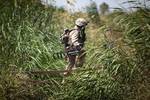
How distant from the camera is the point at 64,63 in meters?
12.0

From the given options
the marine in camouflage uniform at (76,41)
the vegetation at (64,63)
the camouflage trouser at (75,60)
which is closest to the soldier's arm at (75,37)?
the marine in camouflage uniform at (76,41)

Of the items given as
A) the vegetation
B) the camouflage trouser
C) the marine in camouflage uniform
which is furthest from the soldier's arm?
the vegetation

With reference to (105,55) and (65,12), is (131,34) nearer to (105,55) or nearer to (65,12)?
(105,55)

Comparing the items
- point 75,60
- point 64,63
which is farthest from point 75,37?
point 64,63

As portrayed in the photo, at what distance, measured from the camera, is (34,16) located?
12.7 metres

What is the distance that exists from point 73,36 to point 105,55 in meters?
2.20

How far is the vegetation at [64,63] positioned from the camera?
803cm

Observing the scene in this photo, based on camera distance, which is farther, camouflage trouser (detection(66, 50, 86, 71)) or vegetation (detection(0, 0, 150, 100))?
camouflage trouser (detection(66, 50, 86, 71))

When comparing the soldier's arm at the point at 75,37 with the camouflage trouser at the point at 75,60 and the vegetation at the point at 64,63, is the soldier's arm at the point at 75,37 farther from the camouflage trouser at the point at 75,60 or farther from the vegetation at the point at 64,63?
the vegetation at the point at 64,63

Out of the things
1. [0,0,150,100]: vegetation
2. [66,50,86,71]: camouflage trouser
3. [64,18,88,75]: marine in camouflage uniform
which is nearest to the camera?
[0,0,150,100]: vegetation

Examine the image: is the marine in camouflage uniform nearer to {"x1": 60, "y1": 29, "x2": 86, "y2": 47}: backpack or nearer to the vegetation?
{"x1": 60, "y1": 29, "x2": 86, "y2": 47}: backpack

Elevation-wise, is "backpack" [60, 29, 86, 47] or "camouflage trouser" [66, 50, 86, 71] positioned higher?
"backpack" [60, 29, 86, 47]

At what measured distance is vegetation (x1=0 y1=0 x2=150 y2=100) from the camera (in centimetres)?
803

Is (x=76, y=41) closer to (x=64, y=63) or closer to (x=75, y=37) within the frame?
(x=75, y=37)
